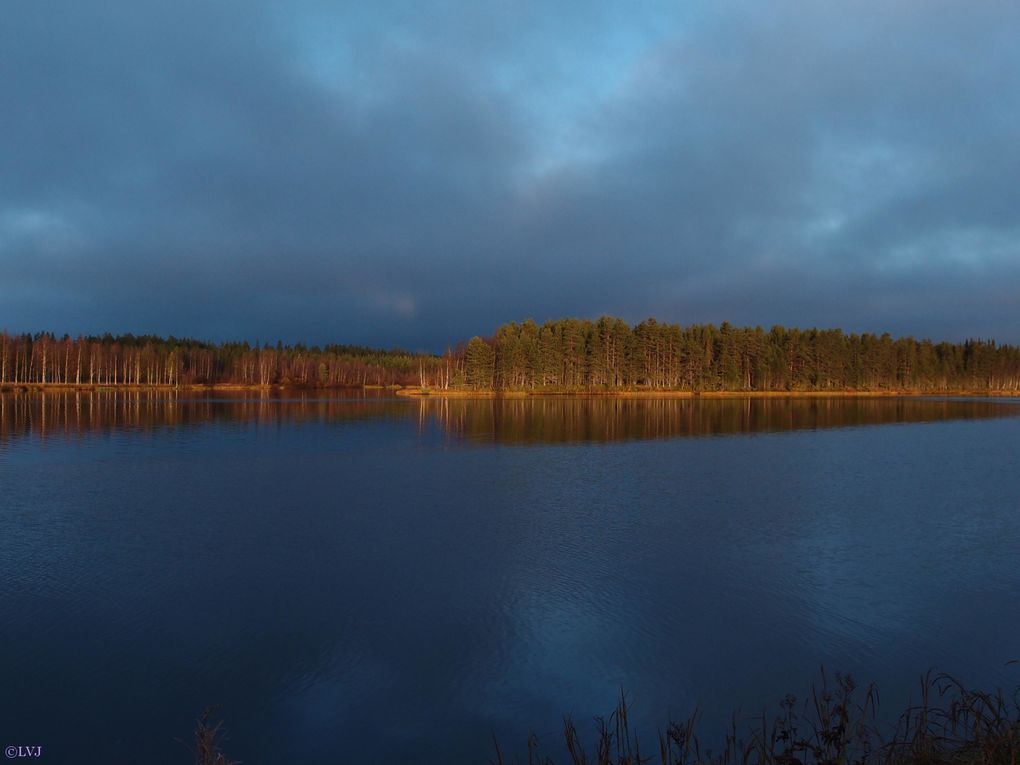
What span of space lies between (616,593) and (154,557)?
960cm

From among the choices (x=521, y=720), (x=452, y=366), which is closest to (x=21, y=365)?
(x=452, y=366)

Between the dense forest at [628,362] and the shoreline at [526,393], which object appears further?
the dense forest at [628,362]

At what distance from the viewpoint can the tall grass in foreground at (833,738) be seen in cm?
504

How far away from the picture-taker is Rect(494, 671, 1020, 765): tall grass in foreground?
16.5 ft

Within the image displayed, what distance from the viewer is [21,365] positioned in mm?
108250

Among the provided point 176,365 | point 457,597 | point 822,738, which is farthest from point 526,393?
point 822,738

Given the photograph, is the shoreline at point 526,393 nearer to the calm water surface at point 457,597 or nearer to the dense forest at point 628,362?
the dense forest at point 628,362

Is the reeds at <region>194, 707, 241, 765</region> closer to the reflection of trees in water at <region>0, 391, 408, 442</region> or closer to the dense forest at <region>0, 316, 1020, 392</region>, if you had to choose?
the reflection of trees in water at <region>0, 391, 408, 442</region>

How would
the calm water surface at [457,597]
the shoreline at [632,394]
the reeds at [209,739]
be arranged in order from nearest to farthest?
the reeds at [209,739]
the calm water surface at [457,597]
the shoreline at [632,394]

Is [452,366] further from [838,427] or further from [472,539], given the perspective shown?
[472,539]

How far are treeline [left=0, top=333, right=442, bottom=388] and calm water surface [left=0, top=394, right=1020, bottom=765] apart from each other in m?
99.2

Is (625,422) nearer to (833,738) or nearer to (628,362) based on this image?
(833,738)

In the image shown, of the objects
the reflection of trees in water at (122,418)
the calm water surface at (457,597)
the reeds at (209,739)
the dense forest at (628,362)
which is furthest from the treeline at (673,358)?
the reeds at (209,739)

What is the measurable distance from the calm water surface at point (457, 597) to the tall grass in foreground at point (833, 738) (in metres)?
0.41
